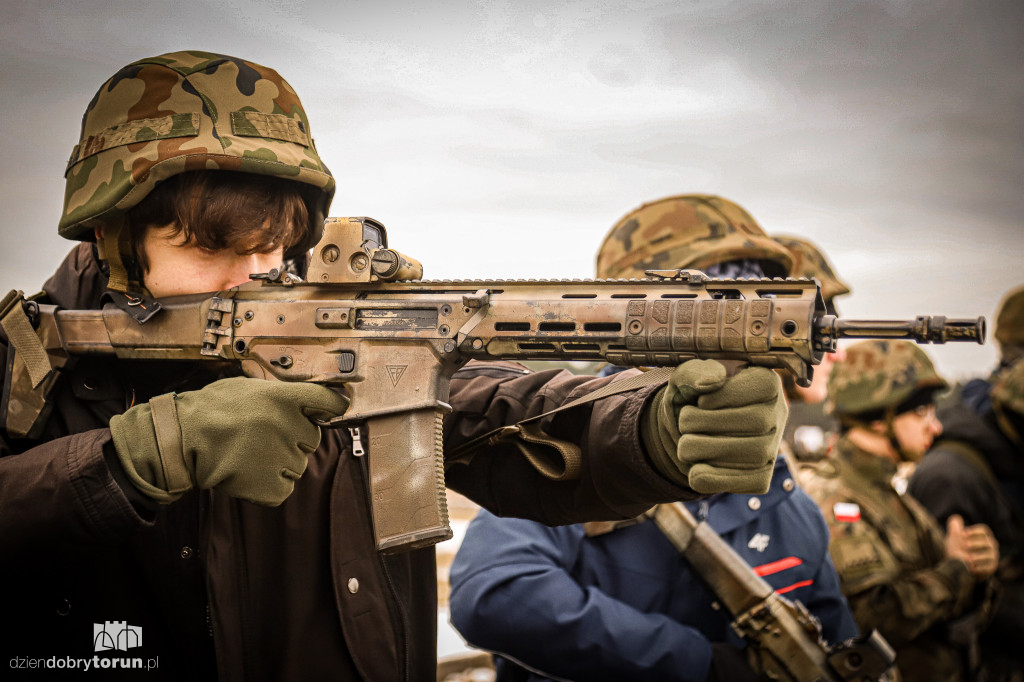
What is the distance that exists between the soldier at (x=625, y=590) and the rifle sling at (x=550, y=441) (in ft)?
2.06

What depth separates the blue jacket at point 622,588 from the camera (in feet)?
8.80

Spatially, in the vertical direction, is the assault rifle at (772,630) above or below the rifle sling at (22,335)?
below

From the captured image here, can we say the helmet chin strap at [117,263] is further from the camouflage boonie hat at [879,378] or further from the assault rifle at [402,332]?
the camouflage boonie hat at [879,378]

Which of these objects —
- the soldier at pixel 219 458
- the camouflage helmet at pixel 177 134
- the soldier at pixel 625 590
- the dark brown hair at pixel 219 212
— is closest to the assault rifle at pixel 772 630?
the soldier at pixel 625 590

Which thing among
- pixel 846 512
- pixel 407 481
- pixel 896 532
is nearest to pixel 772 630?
pixel 407 481

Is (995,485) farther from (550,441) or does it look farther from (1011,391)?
(550,441)

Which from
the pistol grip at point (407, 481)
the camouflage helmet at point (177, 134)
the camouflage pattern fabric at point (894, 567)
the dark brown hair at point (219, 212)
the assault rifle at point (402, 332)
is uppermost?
the camouflage helmet at point (177, 134)

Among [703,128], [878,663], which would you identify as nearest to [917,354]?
[703,128]

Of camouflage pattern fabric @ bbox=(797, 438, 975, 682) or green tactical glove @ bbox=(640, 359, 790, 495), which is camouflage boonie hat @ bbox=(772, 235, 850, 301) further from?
green tactical glove @ bbox=(640, 359, 790, 495)

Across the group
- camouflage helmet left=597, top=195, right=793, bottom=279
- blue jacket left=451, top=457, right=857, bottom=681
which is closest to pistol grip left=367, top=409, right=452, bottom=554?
blue jacket left=451, top=457, right=857, bottom=681

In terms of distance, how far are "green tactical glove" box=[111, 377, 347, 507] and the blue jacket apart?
105 centimetres

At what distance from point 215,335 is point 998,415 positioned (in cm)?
567

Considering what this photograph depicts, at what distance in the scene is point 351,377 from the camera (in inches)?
84.7

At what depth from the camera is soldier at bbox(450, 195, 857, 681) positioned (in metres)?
2.68
